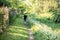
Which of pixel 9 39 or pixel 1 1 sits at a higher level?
pixel 1 1

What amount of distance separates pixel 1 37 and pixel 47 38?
463cm

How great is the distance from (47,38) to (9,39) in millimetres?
3967

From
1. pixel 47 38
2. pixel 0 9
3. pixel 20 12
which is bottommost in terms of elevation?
pixel 20 12

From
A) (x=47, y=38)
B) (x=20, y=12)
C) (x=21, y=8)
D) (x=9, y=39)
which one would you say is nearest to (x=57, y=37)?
(x=47, y=38)

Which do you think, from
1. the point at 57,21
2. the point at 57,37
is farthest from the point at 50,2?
the point at 57,21

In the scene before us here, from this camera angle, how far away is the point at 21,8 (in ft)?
188

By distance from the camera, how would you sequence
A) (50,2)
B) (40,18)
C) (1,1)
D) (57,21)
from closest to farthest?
1. (50,2)
2. (1,1)
3. (57,21)
4. (40,18)

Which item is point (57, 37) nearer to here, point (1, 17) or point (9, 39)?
point (9, 39)

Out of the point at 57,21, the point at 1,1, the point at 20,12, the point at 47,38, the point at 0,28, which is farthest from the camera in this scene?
the point at 20,12

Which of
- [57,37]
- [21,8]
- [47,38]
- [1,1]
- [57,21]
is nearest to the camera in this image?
[57,37]

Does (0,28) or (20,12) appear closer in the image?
(0,28)

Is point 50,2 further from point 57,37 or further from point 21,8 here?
point 21,8

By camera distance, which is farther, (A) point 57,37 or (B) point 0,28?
(B) point 0,28

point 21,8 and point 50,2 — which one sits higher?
point 50,2
